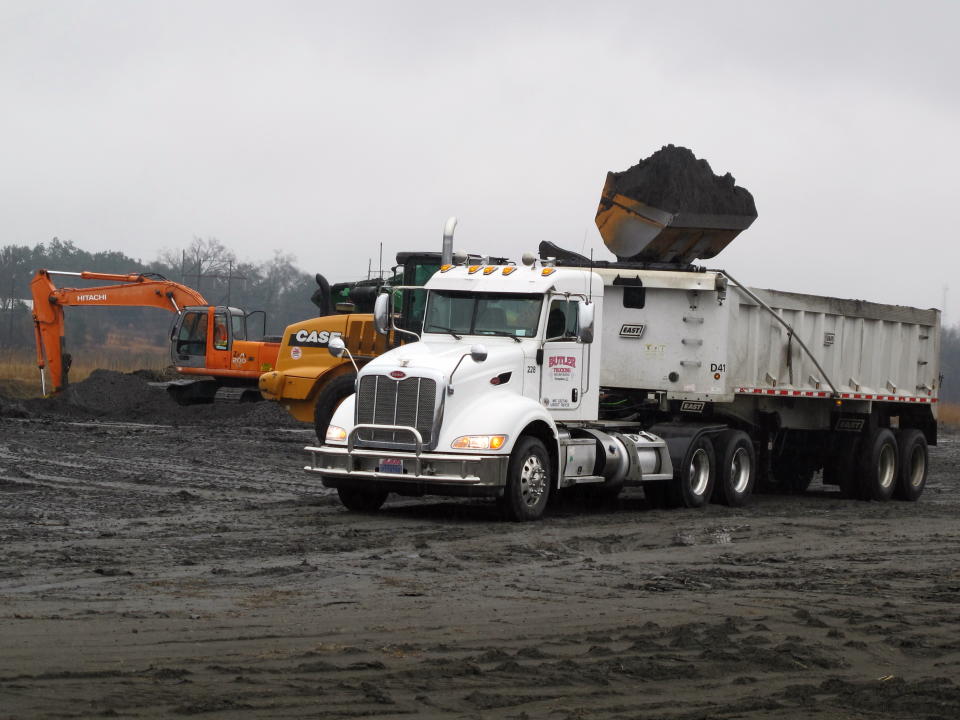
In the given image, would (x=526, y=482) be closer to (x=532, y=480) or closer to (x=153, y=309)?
(x=532, y=480)

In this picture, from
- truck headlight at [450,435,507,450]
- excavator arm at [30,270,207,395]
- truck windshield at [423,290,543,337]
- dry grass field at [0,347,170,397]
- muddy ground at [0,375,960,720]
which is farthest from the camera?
dry grass field at [0,347,170,397]

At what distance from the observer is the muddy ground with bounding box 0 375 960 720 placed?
270 inches

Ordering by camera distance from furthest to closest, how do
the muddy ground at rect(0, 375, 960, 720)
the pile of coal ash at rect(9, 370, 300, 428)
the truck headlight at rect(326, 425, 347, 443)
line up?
the pile of coal ash at rect(9, 370, 300, 428), the truck headlight at rect(326, 425, 347, 443), the muddy ground at rect(0, 375, 960, 720)

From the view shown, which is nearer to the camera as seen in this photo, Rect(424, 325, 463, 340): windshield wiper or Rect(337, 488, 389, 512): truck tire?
Rect(337, 488, 389, 512): truck tire

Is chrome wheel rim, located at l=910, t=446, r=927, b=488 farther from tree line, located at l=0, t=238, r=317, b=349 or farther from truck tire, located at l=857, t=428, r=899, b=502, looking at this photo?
tree line, located at l=0, t=238, r=317, b=349

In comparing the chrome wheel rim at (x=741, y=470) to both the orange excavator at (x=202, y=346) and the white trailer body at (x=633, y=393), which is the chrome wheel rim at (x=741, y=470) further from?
the orange excavator at (x=202, y=346)

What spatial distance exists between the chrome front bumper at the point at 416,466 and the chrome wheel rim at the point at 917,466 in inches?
384

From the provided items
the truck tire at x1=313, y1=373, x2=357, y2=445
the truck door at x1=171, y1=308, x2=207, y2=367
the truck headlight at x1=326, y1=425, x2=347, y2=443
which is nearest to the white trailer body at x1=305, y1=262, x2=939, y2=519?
the truck headlight at x1=326, y1=425, x2=347, y2=443

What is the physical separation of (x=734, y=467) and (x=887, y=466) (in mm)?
4203

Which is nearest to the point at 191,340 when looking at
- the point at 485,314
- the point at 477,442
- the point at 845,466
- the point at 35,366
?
the point at 35,366

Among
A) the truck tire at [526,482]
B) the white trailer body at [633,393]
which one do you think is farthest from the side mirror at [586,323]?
the truck tire at [526,482]

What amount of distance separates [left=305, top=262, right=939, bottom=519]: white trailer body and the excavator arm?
18.4 m

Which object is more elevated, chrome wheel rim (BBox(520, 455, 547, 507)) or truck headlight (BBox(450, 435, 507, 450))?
truck headlight (BBox(450, 435, 507, 450))

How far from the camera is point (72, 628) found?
827cm
